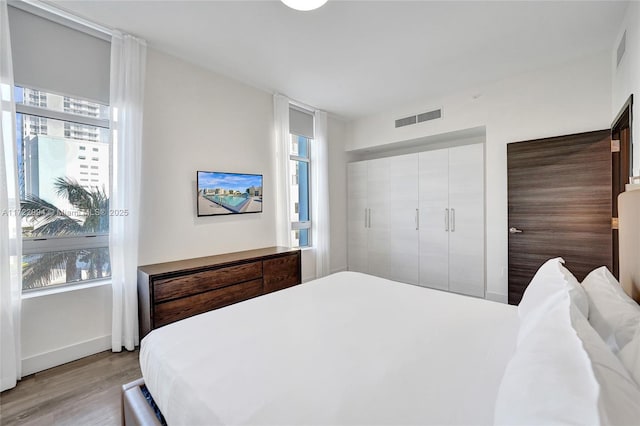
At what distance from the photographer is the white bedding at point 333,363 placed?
876 millimetres

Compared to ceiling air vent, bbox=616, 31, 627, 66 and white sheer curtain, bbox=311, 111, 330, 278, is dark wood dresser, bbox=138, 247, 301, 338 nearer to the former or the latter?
white sheer curtain, bbox=311, 111, 330, 278

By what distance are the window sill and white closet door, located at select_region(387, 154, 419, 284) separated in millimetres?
3864

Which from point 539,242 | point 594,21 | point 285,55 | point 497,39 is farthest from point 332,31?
point 539,242

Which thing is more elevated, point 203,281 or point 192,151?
point 192,151

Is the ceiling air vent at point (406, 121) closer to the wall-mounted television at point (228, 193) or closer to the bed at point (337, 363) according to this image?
the wall-mounted television at point (228, 193)

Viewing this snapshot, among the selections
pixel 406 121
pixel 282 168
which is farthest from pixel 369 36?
pixel 406 121

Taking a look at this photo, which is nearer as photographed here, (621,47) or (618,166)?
(621,47)

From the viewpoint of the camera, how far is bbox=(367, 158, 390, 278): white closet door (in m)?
4.74

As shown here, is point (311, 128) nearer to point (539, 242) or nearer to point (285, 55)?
point (285, 55)

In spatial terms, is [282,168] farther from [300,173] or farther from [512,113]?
[512,113]

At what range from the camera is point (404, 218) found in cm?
450

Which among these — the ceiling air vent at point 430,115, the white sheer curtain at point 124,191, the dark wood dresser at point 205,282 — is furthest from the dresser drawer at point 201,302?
the ceiling air vent at point 430,115

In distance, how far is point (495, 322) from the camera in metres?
1.49

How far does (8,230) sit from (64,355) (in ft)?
3.70
